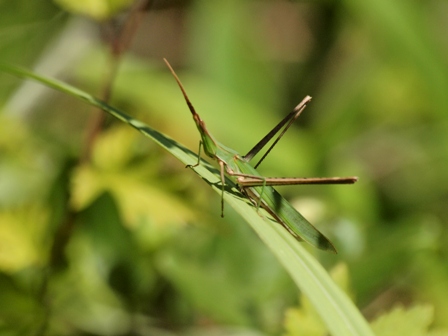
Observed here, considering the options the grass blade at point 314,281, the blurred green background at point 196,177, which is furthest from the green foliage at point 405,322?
the blurred green background at point 196,177

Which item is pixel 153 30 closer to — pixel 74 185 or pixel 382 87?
pixel 382 87

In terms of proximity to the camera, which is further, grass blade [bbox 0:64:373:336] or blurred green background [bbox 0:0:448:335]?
blurred green background [bbox 0:0:448:335]

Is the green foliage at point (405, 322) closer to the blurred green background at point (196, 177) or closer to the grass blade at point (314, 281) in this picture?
the grass blade at point (314, 281)

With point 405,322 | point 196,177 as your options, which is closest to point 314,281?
point 405,322

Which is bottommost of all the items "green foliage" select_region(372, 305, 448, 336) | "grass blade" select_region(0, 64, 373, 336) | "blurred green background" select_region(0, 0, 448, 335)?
"green foliage" select_region(372, 305, 448, 336)

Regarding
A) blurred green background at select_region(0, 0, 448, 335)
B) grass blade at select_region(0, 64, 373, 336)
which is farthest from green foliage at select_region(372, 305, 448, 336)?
blurred green background at select_region(0, 0, 448, 335)

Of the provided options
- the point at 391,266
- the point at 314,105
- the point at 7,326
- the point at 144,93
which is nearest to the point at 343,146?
the point at 314,105

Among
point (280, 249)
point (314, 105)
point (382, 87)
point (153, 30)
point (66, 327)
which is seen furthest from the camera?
point (153, 30)

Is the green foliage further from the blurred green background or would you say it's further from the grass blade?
the blurred green background

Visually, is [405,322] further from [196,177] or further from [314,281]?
[196,177]
